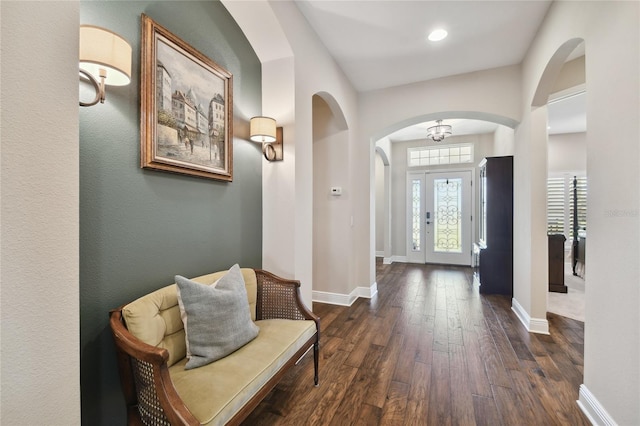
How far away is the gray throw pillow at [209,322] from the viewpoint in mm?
1383

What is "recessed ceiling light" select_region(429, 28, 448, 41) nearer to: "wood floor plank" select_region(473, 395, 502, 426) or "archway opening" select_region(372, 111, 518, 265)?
"archway opening" select_region(372, 111, 518, 265)

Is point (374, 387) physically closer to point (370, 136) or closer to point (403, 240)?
point (370, 136)

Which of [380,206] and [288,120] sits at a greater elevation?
[288,120]

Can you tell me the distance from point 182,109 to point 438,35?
267cm

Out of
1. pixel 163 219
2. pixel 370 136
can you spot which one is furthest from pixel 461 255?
pixel 163 219

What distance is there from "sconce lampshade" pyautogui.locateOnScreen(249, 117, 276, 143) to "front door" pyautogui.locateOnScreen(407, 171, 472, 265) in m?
5.31

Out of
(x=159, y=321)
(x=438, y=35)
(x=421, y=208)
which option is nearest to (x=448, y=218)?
(x=421, y=208)

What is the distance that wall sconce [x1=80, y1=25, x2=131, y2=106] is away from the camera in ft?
3.63

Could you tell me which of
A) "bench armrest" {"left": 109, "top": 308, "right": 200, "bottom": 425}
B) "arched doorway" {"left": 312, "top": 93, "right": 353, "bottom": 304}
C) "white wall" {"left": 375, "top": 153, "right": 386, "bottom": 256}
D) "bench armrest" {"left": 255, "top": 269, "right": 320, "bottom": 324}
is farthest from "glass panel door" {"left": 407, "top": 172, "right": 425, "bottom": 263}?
"bench armrest" {"left": 109, "top": 308, "right": 200, "bottom": 425}

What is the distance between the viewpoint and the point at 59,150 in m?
0.84

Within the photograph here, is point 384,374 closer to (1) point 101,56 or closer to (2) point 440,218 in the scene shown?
(1) point 101,56

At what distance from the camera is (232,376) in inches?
50.1

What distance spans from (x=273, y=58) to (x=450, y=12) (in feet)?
5.54

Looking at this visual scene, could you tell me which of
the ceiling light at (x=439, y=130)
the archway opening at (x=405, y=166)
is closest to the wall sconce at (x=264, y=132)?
the archway opening at (x=405, y=166)
